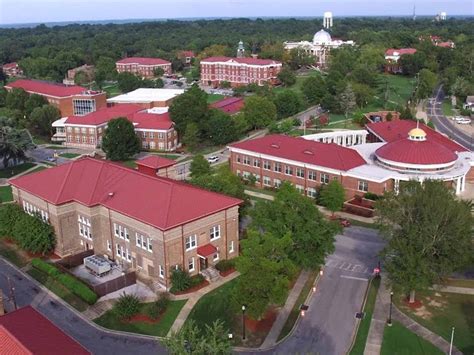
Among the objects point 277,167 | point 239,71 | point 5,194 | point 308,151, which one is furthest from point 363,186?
point 239,71

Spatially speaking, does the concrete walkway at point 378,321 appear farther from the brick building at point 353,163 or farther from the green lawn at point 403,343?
the brick building at point 353,163

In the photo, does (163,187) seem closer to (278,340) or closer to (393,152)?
(278,340)

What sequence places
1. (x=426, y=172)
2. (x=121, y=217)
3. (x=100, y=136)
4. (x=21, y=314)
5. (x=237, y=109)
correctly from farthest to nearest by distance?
(x=237, y=109) < (x=100, y=136) < (x=426, y=172) < (x=121, y=217) < (x=21, y=314)

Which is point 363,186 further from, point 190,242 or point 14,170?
point 14,170

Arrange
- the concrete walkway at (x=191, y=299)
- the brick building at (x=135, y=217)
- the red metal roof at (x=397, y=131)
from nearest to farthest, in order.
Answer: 1. the concrete walkway at (x=191, y=299)
2. the brick building at (x=135, y=217)
3. the red metal roof at (x=397, y=131)

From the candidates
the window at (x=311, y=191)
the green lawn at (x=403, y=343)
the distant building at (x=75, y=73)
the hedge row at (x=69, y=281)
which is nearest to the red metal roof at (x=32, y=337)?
the hedge row at (x=69, y=281)

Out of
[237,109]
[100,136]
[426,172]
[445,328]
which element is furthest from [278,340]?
[237,109]
